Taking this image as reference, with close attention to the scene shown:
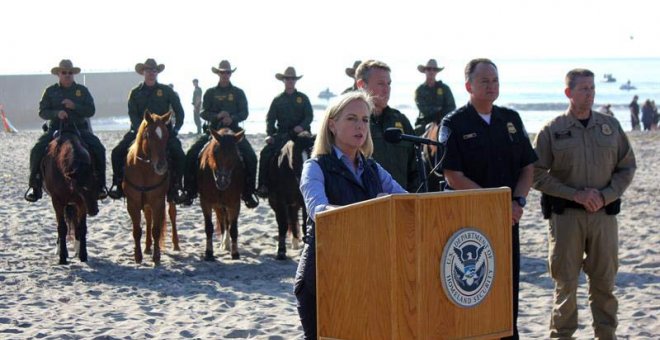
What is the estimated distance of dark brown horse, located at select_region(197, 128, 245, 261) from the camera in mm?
12531

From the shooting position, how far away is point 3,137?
33969 mm

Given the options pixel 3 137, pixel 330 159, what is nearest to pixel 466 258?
pixel 330 159

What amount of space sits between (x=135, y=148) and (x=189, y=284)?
2.19m

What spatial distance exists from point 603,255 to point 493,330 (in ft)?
8.74

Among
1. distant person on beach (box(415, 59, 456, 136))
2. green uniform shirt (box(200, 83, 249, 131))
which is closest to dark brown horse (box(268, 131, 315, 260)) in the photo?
green uniform shirt (box(200, 83, 249, 131))

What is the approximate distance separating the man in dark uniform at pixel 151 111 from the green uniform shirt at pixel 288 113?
→ 1155mm

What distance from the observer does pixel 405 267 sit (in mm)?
4238

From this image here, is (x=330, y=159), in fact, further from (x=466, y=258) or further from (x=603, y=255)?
(x=603, y=255)

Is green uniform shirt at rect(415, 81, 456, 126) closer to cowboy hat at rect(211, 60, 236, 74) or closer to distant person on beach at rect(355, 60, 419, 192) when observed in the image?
cowboy hat at rect(211, 60, 236, 74)

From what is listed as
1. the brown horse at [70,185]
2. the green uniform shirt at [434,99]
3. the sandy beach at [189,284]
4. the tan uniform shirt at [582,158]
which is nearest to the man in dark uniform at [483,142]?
the tan uniform shirt at [582,158]

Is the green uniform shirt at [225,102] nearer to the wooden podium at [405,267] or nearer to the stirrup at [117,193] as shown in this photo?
the stirrup at [117,193]

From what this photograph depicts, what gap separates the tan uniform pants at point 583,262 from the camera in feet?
23.0

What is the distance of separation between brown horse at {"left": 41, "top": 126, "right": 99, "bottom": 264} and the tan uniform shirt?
6709mm

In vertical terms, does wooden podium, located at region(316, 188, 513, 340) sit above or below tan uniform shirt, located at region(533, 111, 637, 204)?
below
